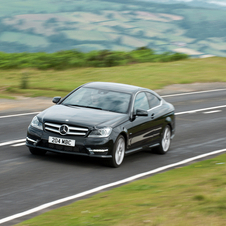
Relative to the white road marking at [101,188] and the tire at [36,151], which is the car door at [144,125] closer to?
the white road marking at [101,188]

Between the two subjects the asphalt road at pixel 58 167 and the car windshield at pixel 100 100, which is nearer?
the asphalt road at pixel 58 167

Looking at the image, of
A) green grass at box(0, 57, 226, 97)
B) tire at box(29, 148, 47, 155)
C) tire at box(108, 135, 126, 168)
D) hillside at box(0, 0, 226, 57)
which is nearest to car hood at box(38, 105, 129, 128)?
tire at box(108, 135, 126, 168)

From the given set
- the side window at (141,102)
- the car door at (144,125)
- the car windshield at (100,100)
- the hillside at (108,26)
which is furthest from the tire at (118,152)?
the hillside at (108,26)

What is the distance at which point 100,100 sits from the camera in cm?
1027

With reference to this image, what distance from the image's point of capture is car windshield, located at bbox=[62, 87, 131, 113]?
398 inches

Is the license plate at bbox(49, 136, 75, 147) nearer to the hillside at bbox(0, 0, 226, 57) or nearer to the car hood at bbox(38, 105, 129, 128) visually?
the car hood at bbox(38, 105, 129, 128)

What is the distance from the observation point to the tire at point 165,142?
37.6 feet

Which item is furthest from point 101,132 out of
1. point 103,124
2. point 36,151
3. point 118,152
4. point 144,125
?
point 36,151

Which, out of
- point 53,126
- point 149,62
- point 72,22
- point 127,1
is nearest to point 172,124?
point 53,126

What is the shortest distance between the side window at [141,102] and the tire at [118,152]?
95 centimetres

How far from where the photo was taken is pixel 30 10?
16050 centimetres

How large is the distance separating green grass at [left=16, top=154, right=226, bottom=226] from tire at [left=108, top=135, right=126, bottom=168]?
1.13 metres

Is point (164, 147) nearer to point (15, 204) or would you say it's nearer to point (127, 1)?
point (15, 204)

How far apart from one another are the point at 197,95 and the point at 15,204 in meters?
18.3
